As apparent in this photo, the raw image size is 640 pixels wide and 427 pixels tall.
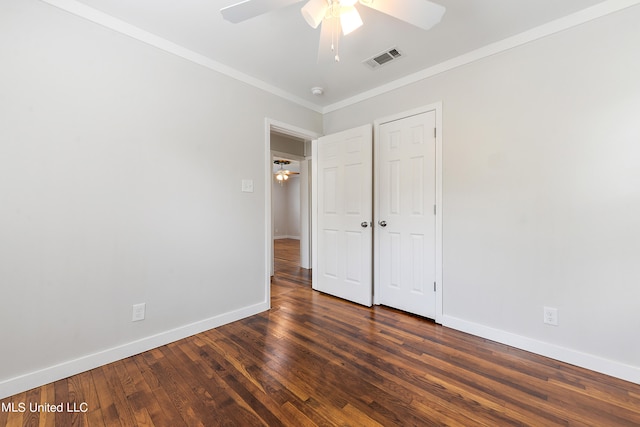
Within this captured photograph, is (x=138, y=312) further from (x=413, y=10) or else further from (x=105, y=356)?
(x=413, y=10)

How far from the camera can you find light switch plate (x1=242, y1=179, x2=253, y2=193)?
2718 millimetres

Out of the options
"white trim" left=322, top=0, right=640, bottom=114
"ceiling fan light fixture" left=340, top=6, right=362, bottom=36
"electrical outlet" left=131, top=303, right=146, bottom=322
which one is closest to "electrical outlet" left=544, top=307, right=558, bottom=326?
"white trim" left=322, top=0, right=640, bottom=114

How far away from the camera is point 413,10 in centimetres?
142

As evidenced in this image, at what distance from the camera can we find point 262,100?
2.89 metres

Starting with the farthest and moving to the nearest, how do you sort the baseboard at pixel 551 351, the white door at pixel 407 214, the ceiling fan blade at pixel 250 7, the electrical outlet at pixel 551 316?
the white door at pixel 407 214
the electrical outlet at pixel 551 316
the baseboard at pixel 551 351
the ceiling fan blade at pixel 250 7

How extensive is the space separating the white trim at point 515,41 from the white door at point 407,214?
408 millimetres

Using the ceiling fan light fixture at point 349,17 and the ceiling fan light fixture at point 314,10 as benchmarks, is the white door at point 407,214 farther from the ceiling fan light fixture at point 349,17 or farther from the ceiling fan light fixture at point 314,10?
the ceiling fan light fixture at point 314,10

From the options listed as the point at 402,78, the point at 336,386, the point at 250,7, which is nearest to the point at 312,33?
the point at 250,7

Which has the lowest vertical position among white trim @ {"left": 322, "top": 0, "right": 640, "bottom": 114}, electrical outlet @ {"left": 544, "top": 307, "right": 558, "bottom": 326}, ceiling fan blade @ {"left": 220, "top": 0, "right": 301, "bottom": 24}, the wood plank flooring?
the wood plank flooring

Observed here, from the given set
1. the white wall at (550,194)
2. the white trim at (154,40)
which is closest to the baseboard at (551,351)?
the white wall at (550,194)

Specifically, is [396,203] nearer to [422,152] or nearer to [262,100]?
[422,152]

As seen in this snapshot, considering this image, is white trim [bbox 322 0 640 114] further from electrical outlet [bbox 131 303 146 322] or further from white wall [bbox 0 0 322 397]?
electrical outlet [bbox 131 303 146 322]

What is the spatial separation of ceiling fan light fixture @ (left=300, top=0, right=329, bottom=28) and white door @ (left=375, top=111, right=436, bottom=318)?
159 centimetres

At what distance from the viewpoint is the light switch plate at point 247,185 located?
8.92 feet
